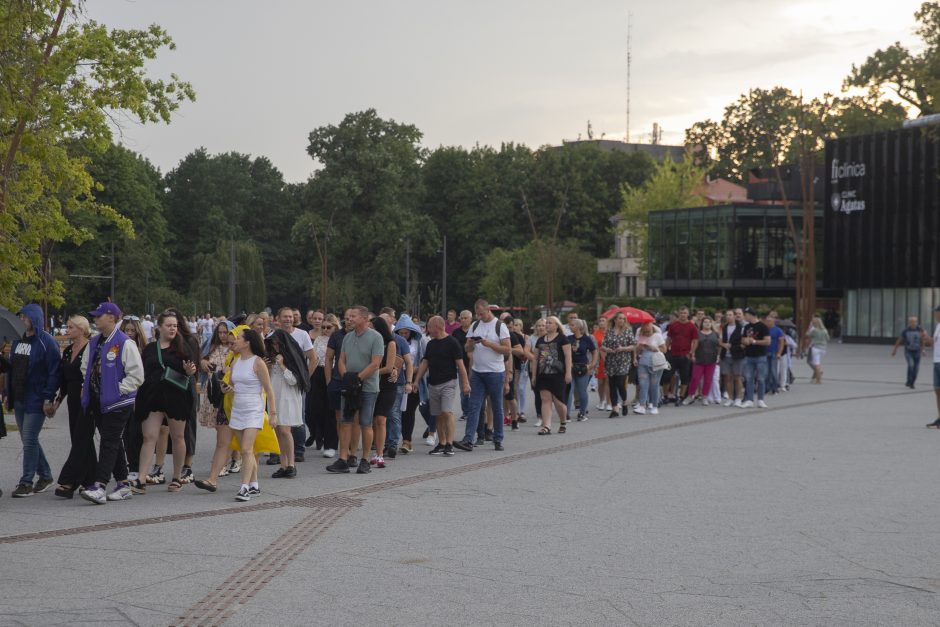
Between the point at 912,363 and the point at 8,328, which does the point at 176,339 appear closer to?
the point at 8,328

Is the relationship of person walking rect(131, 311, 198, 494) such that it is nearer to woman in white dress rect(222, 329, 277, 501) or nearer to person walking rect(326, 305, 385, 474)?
woman in white dress rect(222, 329, 277, 501)

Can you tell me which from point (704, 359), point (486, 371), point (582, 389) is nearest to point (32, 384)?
point (486, 371)

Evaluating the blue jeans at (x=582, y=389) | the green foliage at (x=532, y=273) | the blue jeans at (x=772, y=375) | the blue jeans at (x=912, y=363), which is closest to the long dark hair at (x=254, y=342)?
the blue jeans at (x=582, y=389)

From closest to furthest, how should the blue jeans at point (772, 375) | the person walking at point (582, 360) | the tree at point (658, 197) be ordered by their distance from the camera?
the person walking at point (582, 360)
the blue jeans at point (772, 375)
the tree at point (658, 197)

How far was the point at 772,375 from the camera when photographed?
25.1 meters

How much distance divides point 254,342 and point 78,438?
5.55 feet

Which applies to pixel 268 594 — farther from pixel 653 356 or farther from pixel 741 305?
pixel 741 305

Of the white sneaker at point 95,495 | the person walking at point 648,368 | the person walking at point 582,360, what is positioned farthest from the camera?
the person walking at point 648,368

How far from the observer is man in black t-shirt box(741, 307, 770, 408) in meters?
21.9

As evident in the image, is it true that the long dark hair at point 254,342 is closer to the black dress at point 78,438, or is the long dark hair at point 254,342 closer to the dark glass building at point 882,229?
the black dress at point 78,438

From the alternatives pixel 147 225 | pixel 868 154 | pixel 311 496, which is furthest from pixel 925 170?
pixel 311 496

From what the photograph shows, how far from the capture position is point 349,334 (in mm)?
13031

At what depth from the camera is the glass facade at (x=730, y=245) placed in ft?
263

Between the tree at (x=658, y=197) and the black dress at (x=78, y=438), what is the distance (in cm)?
7424
